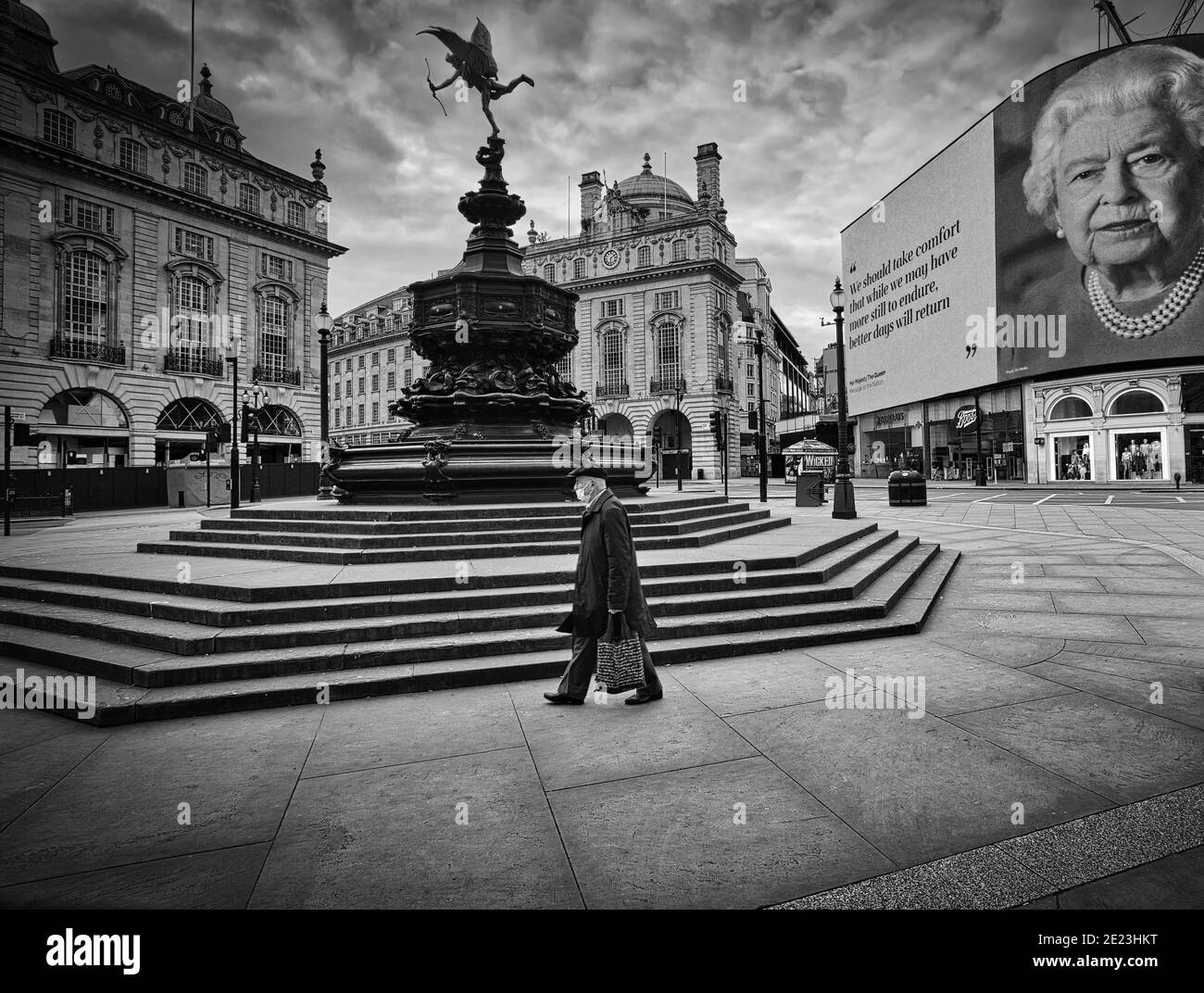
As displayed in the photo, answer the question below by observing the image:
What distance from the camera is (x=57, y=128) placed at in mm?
32281

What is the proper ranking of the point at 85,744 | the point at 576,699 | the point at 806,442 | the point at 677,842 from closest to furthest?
the point at 677,842 → the point at 85,744 → the point at 576,699 → the point at 806,442

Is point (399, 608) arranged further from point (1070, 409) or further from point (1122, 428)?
point (1070, 409)

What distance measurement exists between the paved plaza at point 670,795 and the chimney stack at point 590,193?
6589cm

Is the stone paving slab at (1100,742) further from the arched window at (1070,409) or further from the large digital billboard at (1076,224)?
the arched window at (1070,409)

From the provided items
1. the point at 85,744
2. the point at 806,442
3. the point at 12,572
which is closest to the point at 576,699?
the point at 85,744

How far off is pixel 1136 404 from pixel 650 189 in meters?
45.2

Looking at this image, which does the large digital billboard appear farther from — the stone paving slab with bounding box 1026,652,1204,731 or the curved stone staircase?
the stone paving slab with bounding box 1026,652,1204,731

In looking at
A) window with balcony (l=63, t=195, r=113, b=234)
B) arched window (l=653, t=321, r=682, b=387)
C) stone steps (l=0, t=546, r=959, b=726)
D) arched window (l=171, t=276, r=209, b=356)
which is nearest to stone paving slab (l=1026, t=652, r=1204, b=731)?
stone steps (l=0, t=546, r=959, b=726)

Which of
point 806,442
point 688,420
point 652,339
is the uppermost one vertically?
point 652,339

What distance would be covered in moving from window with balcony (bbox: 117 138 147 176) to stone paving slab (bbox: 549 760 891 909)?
43908mm

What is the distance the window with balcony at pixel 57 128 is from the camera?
31797mm
